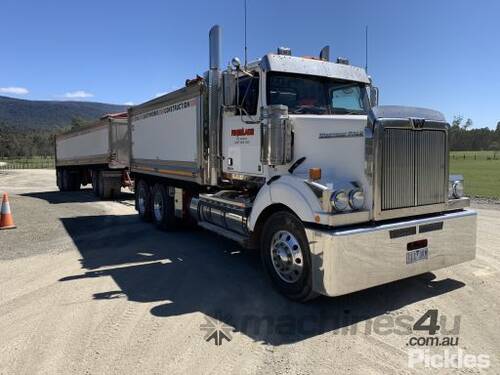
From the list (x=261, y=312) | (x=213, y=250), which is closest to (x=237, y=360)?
(x=261, y=312)

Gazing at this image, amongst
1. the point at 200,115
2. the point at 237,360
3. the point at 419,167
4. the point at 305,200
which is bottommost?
the point at 237,360

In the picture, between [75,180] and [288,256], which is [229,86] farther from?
[75,180]

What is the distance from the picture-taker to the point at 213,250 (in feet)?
24.9

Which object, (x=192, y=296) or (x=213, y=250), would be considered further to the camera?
(x=213, y=250)

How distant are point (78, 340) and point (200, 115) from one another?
4.26 m

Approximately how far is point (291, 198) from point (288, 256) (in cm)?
69

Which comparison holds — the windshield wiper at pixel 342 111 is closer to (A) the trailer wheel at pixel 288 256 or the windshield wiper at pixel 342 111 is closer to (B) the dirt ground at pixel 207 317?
(A) the trailer wheel at pixel 288 256

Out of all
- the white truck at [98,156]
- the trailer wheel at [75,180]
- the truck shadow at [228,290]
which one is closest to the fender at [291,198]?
the truck shadow at [228,290]

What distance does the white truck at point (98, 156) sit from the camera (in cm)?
1487

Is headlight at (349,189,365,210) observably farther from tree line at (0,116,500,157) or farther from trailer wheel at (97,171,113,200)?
tree line at (0,116,500,157)

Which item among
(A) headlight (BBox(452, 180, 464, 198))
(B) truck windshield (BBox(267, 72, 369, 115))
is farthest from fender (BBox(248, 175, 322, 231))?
(A) headlight (BBox(452, 180, 464, 198))

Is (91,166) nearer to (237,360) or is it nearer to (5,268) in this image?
(5,268)

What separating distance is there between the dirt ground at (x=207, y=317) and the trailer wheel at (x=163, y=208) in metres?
1.77

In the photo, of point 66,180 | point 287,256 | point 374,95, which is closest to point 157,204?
point 374,95
